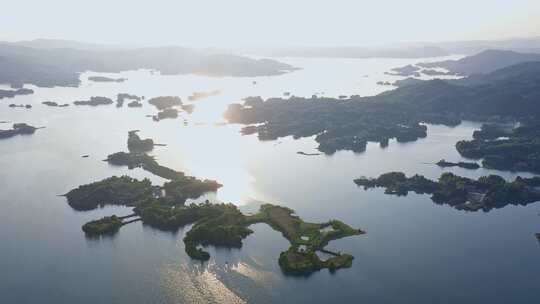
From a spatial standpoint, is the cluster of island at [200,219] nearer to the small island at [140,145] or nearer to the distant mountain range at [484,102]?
the small island at [140,145]

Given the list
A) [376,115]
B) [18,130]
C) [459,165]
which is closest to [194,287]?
[459,165]

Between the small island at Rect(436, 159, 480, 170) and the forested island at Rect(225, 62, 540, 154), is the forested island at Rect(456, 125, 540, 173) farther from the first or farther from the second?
the forested island at Rect(225, 62, 540, 154)

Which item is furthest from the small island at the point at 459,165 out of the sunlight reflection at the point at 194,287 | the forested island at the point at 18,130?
the forested island at the point at 18,130

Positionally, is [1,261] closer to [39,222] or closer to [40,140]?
[39,222]

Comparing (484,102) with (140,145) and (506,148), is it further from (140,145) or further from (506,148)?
(140,145)

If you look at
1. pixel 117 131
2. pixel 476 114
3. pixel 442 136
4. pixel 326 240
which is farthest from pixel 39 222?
pixel 476 114

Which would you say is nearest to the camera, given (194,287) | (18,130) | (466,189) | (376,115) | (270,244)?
(194,287)
